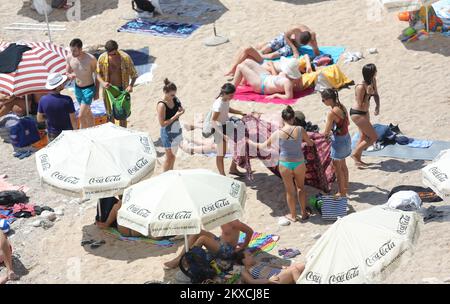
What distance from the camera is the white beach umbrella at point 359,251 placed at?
888cm

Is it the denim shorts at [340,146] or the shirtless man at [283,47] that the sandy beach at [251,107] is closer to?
the shirtless man at [283,47]

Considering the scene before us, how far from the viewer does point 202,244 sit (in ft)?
35.3

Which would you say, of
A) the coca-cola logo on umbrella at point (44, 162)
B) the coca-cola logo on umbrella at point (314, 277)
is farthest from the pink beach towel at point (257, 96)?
the coca-cola logo on umbrella at point (314, 277)

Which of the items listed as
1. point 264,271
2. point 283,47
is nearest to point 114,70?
point 283,47

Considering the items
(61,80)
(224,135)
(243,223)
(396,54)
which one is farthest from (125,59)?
(396,54)

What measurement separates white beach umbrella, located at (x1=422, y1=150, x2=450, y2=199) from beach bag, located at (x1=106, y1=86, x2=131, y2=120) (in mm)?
5109

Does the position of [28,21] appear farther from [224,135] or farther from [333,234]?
[333,234]

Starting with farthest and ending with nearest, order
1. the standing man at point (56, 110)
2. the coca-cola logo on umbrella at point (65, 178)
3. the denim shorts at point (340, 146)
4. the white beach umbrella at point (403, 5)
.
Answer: the white beach umbrella at point (403, 5) → the standing man at point (56, 110) → the denim shorts at point (340, 146) → the coca-cola logo on umbrella at point (65, 178)

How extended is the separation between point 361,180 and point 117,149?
354 cm

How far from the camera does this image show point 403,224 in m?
9.35

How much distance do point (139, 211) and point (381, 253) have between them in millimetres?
2744

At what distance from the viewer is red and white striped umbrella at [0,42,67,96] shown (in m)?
14.7

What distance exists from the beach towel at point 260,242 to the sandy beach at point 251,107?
10 centimetres

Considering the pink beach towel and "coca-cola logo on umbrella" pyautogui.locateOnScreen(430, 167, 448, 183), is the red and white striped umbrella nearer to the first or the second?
the pink beach towel
